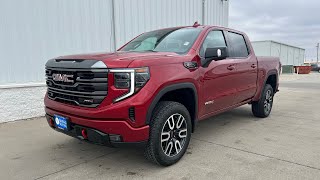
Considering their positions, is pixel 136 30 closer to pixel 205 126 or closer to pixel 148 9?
pixel 148 9

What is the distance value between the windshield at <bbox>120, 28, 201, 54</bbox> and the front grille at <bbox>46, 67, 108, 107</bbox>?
4.46 ft

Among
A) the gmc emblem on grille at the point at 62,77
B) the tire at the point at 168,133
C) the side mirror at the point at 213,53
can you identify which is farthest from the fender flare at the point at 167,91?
the gmc emblem on grille at the point at 62,77

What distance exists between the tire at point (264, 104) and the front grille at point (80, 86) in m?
4.26

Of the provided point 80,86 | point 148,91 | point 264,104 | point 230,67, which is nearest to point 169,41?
point 230,67

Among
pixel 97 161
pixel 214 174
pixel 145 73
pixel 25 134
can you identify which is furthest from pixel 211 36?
pixel 25 134

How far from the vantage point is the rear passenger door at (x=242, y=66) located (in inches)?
200

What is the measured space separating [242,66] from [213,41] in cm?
95

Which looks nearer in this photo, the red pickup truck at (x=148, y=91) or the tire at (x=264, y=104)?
the red pickup truck at (x=148, y=91)

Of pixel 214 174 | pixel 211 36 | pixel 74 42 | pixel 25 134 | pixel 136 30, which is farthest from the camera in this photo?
pixel 136 30

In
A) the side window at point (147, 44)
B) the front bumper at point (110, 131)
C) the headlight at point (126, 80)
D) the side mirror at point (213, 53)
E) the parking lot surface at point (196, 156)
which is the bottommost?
the parking lot surface at point (196, 156)

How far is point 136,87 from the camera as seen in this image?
316 cm

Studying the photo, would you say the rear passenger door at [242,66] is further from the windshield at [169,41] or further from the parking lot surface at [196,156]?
the windshield at [169,41]

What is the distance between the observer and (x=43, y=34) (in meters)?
6.66

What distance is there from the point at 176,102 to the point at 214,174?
1.03 meters
